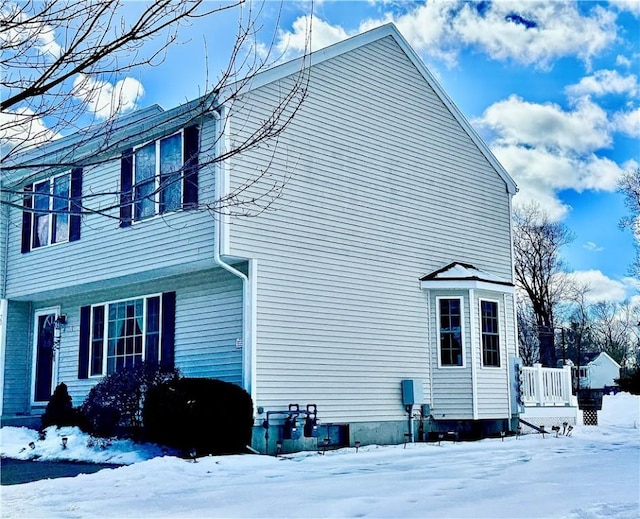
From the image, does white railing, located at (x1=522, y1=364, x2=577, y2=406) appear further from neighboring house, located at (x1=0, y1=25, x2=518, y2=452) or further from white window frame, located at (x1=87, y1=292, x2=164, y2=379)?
white window frame, located at (x1=87, y1=292, x2=164, y2=379)

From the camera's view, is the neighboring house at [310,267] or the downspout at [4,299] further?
the downspout at [4,299]

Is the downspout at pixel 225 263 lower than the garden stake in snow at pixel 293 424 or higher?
higher

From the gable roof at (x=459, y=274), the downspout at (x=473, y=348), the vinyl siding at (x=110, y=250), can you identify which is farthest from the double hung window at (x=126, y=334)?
the downspout at (x=473, y=348)

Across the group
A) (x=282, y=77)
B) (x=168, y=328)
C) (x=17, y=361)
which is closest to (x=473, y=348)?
(x=168, y=328)

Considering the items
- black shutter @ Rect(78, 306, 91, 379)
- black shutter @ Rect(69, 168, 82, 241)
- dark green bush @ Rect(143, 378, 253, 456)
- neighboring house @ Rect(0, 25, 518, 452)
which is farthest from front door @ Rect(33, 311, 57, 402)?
dark green bush @ Rect(143, 378, 253, 456)

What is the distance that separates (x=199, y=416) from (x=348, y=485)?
3747 millimetres

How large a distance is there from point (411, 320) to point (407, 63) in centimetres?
566

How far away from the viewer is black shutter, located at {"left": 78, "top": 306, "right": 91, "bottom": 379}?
55.1 ft

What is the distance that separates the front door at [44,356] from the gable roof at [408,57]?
7.90 meters

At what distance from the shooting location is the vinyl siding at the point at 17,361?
18.0 meters


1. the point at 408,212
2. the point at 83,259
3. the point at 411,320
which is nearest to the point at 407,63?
the point at 408,212

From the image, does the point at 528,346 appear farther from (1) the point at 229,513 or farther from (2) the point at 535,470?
(1) the point at 229,513

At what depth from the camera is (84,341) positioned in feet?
55.8

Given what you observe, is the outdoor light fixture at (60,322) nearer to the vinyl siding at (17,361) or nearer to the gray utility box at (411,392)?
the vinyl siding at (17,361)
